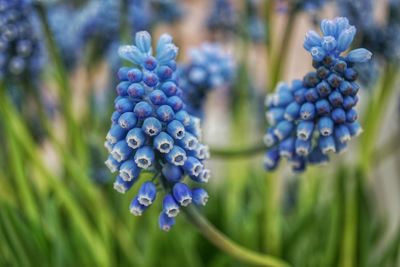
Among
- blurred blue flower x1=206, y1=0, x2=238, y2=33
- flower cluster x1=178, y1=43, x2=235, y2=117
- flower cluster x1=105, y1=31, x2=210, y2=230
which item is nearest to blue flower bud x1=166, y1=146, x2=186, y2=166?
flower cluster x1=105, y1=31, x2=210, y2=230

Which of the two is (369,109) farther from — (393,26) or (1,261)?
(1,261)

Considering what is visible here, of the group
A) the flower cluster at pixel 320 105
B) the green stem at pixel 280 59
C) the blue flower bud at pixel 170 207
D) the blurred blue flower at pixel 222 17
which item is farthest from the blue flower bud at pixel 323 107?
the blurred blue flower at pixel 222 17

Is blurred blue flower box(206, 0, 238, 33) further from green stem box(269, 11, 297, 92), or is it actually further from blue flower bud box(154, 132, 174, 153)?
blue flower bud box(154, 132, 174, 153)

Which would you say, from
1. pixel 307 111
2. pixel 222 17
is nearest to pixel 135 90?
pixel 307 111

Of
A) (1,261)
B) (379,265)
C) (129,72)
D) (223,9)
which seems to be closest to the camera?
(129,72)

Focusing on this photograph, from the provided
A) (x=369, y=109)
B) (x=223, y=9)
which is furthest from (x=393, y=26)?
(x=223, y=9)

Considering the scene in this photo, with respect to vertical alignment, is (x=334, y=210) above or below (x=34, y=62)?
below

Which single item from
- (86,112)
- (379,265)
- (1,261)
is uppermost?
(86,112)
